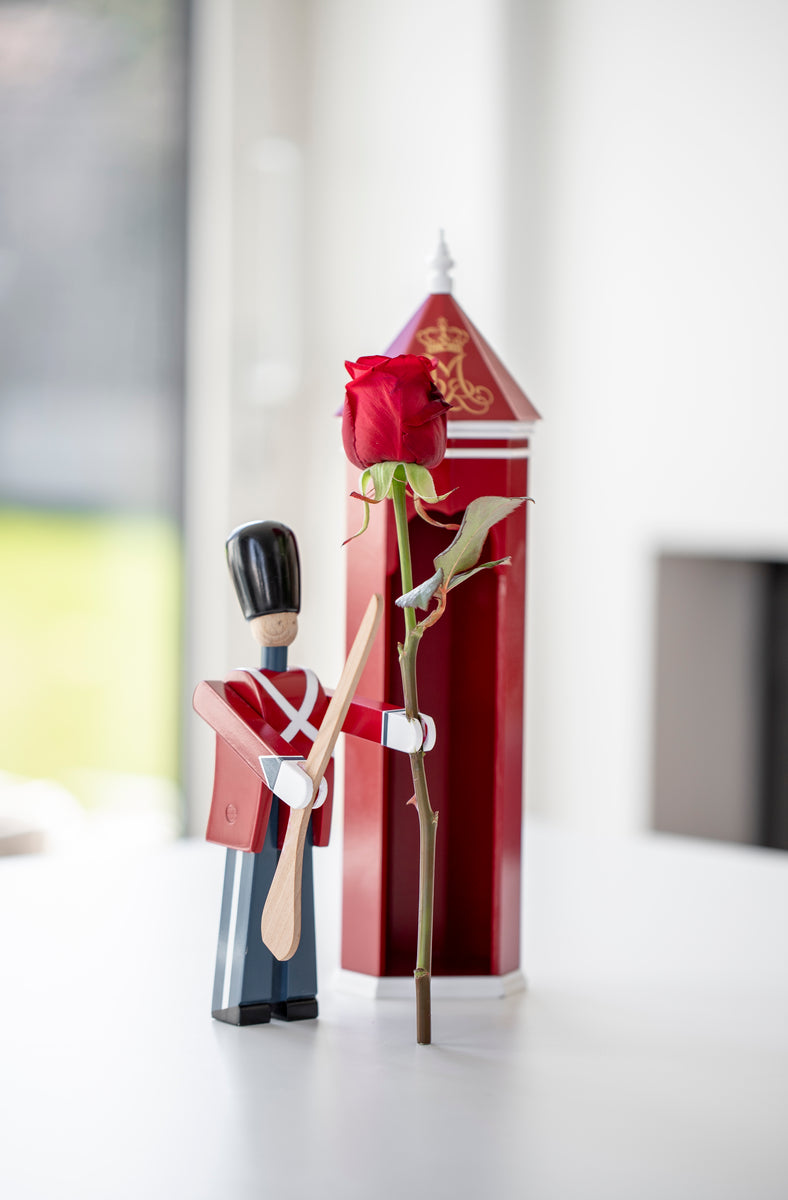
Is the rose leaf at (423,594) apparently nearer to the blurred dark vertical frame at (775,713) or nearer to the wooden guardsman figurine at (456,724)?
the wooden guardsman figurine at (456,724)

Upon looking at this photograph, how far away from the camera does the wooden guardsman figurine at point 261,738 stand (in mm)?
751

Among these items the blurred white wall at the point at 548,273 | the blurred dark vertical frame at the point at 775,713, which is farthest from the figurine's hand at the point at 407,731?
the blurred dark vertical frame at the point at 775,713

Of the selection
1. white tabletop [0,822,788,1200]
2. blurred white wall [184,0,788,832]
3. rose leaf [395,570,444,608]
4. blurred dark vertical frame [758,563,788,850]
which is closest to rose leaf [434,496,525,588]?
rose leaf [395,570,444,608]

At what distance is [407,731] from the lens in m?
0.73

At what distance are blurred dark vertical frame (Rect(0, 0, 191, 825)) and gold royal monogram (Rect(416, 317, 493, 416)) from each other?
1834 mm

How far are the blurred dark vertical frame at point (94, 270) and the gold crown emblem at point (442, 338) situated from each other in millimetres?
1831

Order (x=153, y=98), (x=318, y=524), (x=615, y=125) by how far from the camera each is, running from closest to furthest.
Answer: (x=615, y=125)
(x=153, y=98)
(x=318, y=524)

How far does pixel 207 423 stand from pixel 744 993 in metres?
2.06

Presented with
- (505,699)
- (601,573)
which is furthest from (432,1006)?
(601,573)

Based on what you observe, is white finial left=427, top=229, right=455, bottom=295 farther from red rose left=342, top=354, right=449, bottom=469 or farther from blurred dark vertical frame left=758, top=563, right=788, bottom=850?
blurred dark vertical frame left=758, top=563, right=788, bottom=850

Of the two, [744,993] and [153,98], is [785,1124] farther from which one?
[153,98]

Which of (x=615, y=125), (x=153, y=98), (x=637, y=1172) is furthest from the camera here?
(x=153, y=98)

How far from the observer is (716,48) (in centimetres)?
210

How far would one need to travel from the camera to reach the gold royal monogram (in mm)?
814
